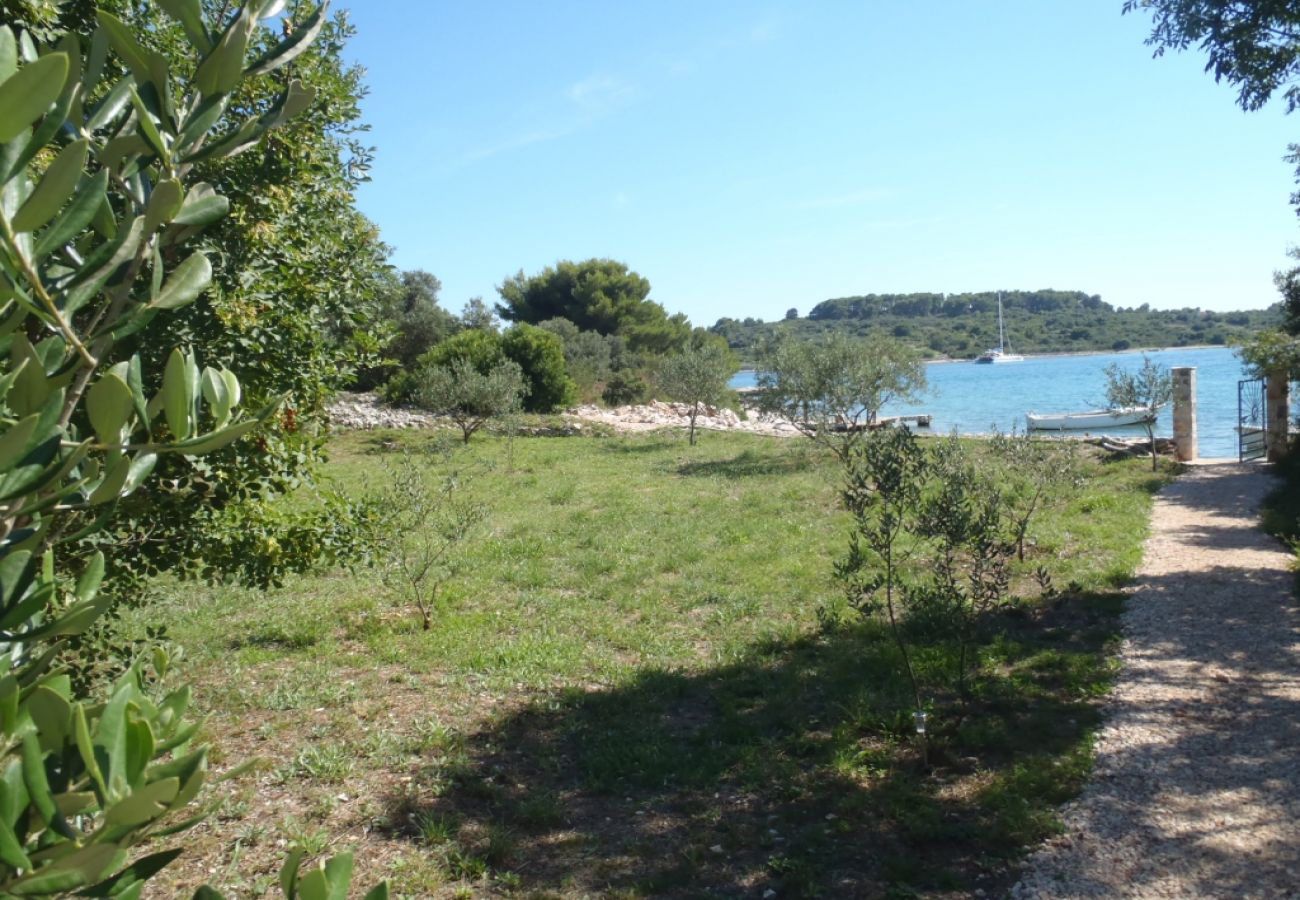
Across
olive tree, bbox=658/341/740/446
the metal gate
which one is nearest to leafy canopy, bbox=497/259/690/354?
olive tree, bbox=658/341/740/446

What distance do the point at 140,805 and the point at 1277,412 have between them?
2150 cm

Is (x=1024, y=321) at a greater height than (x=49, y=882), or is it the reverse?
(x=1024, y=321)

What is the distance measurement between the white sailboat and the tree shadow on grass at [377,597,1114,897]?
92.9 m

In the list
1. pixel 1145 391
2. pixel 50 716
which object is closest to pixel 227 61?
pixel 50 716

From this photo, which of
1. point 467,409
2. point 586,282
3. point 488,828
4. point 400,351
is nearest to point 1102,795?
point 488,828

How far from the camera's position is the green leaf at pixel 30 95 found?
88 centimetres

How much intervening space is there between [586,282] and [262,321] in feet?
167

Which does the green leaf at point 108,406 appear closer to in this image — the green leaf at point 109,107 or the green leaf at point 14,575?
the green leaf at point 14,575

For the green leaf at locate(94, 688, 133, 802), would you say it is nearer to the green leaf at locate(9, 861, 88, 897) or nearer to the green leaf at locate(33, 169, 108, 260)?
the green leaf at locate(9, 861, 88, 897)

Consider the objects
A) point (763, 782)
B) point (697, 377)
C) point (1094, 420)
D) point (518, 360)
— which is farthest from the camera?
point (518, 360)

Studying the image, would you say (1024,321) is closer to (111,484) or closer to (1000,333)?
(1000,333)

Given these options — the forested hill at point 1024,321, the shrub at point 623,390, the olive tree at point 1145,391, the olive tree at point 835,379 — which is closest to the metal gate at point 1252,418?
the olive tree at point 1145,391

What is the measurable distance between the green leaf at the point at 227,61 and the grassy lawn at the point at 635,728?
3117mm

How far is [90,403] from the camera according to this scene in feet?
3.60
